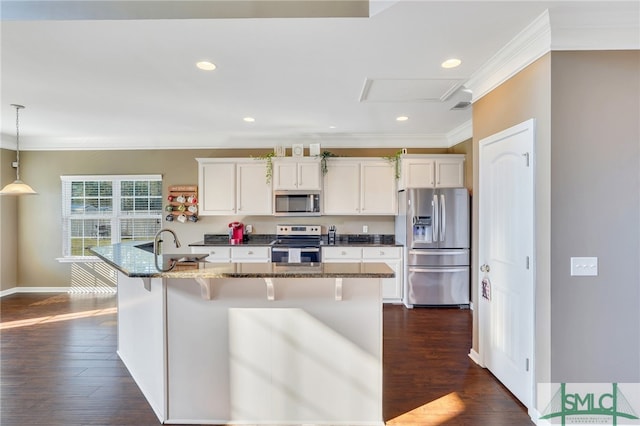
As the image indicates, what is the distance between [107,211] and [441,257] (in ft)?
18.1

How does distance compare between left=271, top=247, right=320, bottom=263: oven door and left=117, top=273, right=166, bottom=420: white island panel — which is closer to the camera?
left=117, top=273, right=166, bottom=420: white island panel

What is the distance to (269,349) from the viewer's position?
216 centimetres

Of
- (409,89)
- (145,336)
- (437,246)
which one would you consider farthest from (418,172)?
(145,336)

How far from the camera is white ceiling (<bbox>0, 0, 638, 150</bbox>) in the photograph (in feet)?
6.42

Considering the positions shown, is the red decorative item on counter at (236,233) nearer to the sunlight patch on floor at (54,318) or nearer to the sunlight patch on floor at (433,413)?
the sunlight patch on floor at (54,318)

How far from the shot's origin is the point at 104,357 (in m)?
3.12

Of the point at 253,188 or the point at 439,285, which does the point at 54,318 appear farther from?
the point at 439,285

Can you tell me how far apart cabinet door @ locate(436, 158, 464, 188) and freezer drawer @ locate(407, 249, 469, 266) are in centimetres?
99

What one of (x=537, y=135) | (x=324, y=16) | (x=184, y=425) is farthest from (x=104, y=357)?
(x=537, y=135)

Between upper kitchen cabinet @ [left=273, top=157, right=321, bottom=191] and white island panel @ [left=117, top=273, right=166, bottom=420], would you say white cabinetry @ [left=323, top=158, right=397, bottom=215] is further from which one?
white island panel @ [left=117, top=273, right=166, bottom=420]

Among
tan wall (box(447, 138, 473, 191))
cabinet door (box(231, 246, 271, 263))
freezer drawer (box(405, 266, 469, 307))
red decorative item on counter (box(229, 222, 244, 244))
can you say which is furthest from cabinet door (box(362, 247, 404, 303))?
red decorative item on counter (box(229, 222, 244, 244))

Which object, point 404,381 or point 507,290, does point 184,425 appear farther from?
point 507,290

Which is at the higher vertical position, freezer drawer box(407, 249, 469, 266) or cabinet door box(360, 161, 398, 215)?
cabinet door box(360, 161, 398, 215)

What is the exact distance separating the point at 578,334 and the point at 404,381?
1.32m
